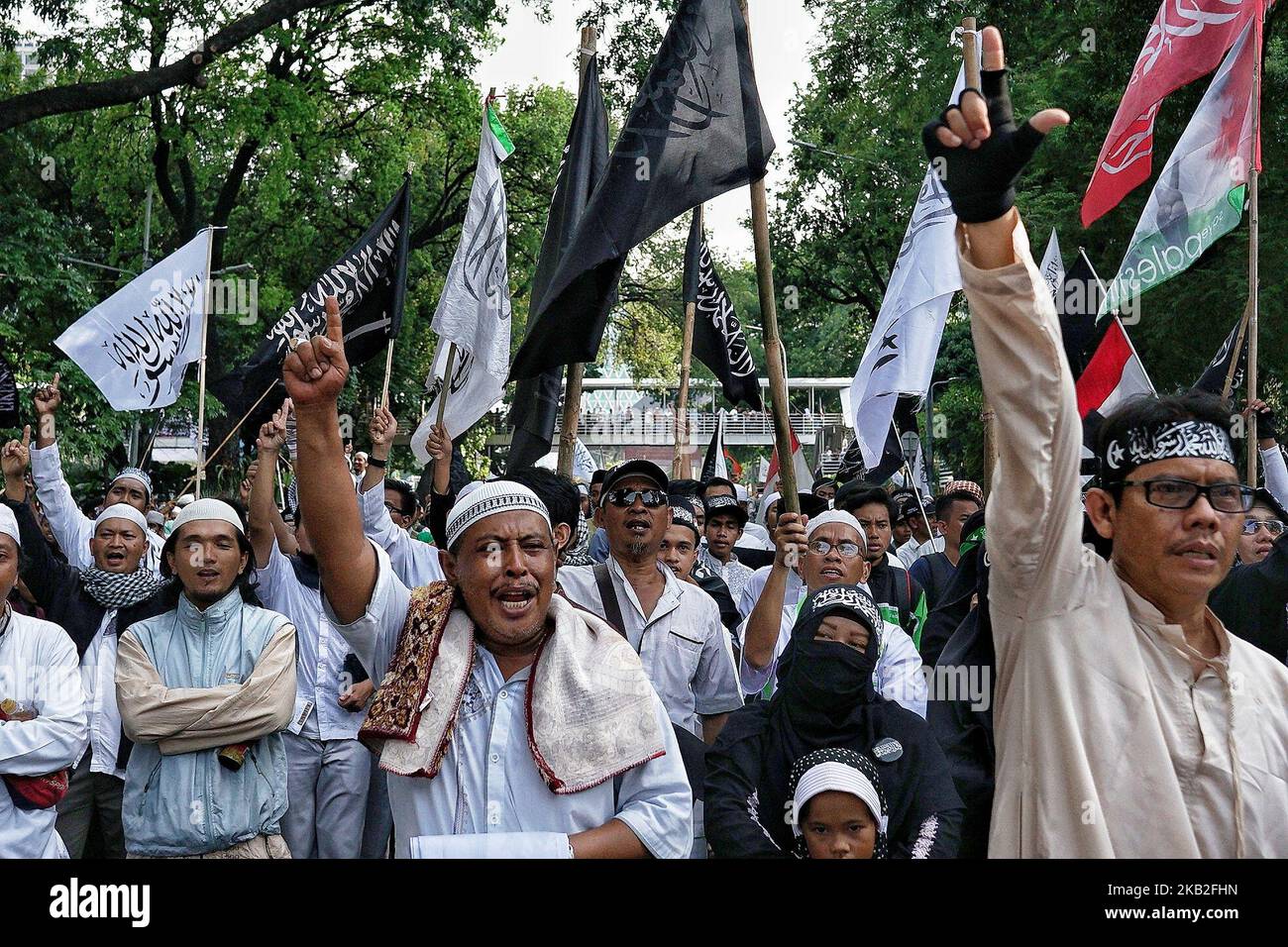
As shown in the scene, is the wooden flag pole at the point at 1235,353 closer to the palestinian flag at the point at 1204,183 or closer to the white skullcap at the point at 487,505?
the palestinian flag at the point at 1204,183

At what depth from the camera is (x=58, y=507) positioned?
7.27 m

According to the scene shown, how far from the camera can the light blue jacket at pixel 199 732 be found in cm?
431

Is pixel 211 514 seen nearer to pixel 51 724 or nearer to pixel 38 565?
pixel 51 724

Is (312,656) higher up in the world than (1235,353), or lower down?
lower down

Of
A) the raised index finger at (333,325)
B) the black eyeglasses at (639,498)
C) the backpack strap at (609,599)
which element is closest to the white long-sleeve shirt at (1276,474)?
the black eyeglasses at (639,498)

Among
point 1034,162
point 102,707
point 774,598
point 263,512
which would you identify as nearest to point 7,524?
point 102,707

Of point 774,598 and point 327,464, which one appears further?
point 774,598

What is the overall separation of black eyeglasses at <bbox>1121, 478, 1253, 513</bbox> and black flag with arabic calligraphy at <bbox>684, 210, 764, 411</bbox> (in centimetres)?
702

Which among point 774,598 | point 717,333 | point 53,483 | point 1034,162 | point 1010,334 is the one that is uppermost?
point 1034,162

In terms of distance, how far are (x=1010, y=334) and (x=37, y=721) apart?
3091 millimetres

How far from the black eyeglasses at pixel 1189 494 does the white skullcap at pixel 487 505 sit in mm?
1264

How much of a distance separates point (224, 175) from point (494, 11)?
871 cm

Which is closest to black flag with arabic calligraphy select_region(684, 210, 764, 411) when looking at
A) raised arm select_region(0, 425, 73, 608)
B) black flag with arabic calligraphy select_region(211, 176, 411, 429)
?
black flag with arabic calligraphy select_region(211, 176, 411, 429)
